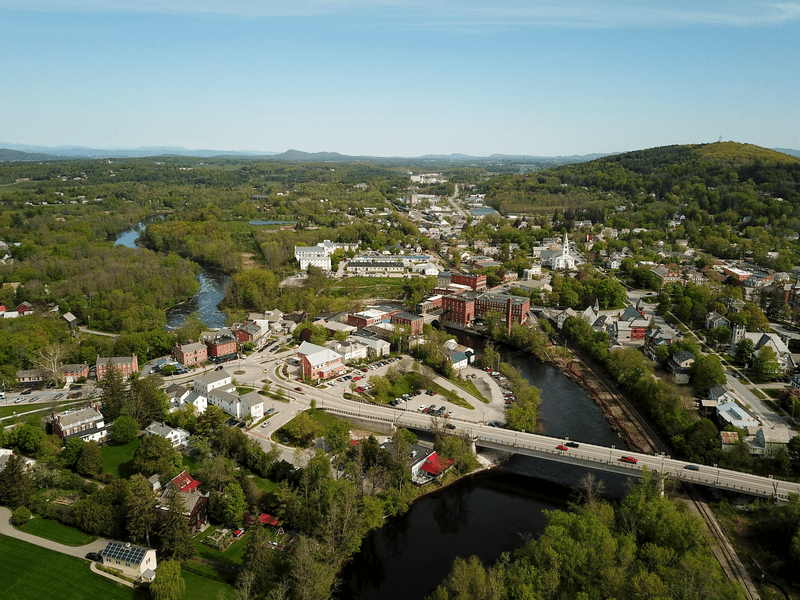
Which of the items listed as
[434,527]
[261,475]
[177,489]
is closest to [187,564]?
[177,489]

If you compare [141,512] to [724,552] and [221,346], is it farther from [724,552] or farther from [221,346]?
[724,552]

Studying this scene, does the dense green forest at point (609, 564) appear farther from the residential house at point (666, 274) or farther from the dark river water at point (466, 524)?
the residential house at point (666, 274)

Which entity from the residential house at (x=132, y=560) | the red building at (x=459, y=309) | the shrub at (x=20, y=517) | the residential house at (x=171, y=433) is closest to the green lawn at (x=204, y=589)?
the residential house at (x=132, y=560)

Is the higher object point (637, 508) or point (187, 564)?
point (637, 508)

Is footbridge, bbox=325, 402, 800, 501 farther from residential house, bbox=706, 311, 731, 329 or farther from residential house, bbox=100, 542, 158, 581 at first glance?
residential house, bbox=706, 311, 731, 329

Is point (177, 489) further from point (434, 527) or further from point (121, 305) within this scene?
point (121, 305)

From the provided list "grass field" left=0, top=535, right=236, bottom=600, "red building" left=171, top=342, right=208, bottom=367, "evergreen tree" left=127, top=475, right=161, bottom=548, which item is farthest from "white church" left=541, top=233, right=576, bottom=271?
"grass field" left=0, top=535, right=236, bottom=600

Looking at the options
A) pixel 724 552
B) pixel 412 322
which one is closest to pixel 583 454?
pixel 724 552
